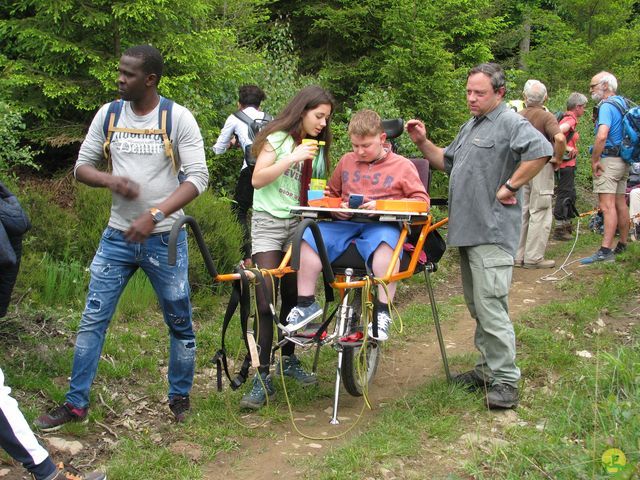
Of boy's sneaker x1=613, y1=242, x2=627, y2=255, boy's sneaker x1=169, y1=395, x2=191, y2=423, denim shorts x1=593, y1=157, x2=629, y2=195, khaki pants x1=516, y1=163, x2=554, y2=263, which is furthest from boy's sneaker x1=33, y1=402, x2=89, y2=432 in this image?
boy's sneaker x1=613, y1=242, x2=627, y2=255

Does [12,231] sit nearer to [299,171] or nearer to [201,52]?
[299,171]

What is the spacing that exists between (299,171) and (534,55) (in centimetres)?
1631

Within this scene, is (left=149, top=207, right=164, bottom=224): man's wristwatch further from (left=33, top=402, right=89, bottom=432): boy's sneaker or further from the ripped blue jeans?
(left=33, top=402, right=89, bottom=432): boy's sneaker

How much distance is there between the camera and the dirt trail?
15.5 feet

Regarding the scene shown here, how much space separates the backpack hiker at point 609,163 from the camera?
32.0 ft

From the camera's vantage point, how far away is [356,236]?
5.52 meters

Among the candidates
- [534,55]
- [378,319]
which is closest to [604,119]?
[378,319]

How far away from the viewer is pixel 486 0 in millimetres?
15359

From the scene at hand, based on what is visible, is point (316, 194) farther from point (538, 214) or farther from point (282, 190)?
point (538, 214)

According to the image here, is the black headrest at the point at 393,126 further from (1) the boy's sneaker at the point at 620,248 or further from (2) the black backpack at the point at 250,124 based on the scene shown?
(1) the boy's sneaker at the point at 620,248

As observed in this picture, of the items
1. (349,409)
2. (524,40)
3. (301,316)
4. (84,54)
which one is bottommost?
(349,409)

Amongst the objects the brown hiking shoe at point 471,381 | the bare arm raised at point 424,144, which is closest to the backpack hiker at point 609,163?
the bare arm raised at point 424,144

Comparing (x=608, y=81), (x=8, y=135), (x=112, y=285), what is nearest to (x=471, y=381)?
(x=112, y=285)

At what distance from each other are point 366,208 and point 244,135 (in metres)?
4.05
